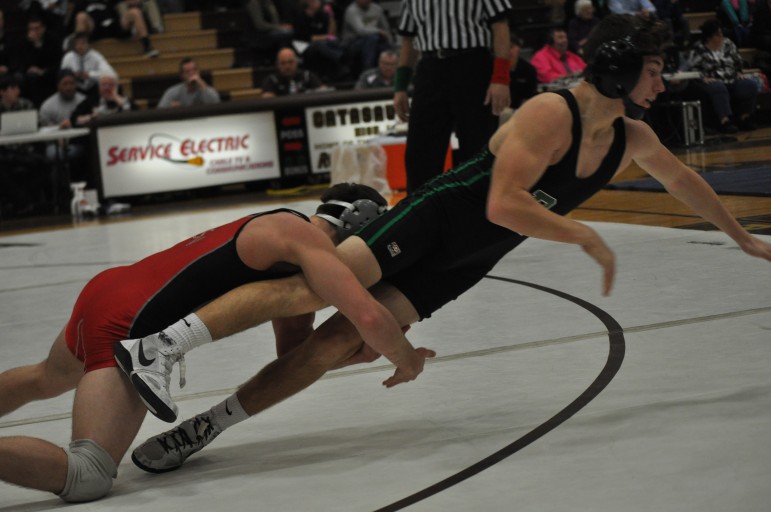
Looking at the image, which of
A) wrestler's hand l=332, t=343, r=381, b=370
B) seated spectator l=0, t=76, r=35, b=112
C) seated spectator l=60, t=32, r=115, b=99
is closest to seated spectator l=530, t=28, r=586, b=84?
seated spectator l=60, t=32, r=115, b=99

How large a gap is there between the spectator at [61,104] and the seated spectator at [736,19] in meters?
7.29

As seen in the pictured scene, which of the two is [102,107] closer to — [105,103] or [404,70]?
[105,103]

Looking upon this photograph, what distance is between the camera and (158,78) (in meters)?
13.1

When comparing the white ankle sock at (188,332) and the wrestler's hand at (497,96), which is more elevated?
the wrestler's hand at (497,96)

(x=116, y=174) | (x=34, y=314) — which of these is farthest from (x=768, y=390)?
(x=116, y=174)

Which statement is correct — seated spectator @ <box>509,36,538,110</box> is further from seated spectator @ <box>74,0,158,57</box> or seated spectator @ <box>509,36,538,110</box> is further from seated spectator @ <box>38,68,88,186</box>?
seated spectator @ <box>74,0,158,57</box>

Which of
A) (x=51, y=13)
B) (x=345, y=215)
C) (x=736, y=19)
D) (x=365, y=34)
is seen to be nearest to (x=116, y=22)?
(x=51, y=13)

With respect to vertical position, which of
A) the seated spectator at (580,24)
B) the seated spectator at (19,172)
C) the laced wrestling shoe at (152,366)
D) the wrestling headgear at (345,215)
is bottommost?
the seated spectator at (19,172)

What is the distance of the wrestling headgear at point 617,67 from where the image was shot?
2.76 metres

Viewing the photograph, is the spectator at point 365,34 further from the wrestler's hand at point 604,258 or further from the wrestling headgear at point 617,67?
the wrestler's hand at point 604,258

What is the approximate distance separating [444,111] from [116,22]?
30.5 ft

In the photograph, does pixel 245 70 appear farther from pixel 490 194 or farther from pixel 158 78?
pixel 490 194

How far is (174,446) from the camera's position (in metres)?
2.67

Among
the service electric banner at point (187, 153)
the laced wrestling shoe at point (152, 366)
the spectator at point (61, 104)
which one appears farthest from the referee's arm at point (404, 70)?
the spectator at point (61, 104)
